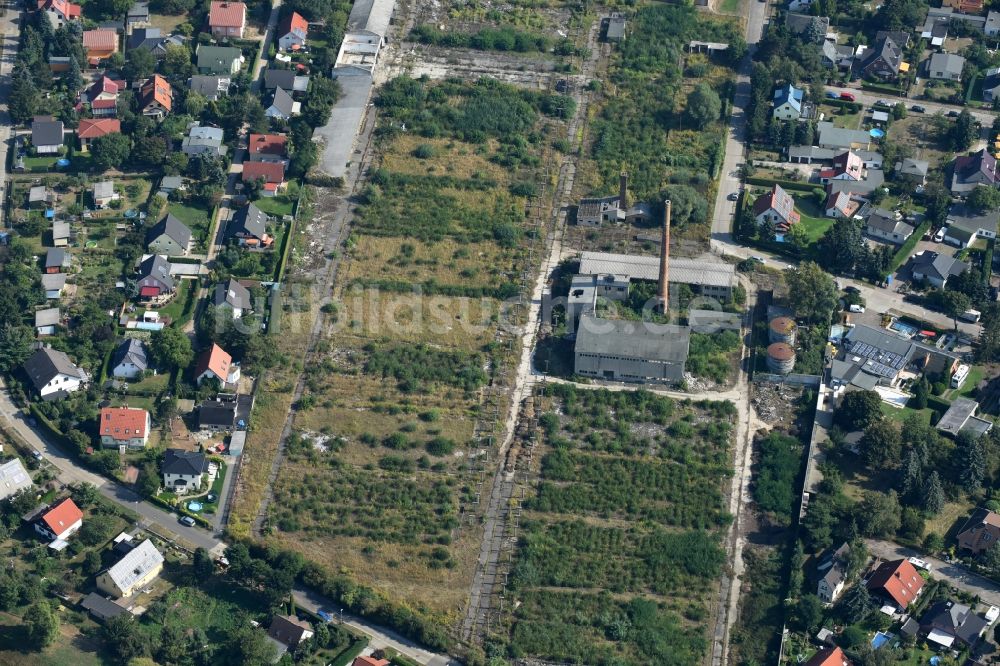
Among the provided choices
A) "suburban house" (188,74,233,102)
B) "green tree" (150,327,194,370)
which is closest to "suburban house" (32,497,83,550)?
"green tree" (150,327,194,370)

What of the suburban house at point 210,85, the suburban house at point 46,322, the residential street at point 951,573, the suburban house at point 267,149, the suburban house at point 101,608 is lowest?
the suburban house at point 101,608

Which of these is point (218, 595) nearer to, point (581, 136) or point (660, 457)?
point (660, 457)

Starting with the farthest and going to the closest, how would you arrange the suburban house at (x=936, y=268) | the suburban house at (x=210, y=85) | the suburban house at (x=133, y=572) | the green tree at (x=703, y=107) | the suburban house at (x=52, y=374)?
the suburban house at (x=210, y=85) → the green tree at (x=703, y=107) → the suburban house at (x=936, y=268) → the suburban house at (x=52, y=374) → the suburban house at (x=133, y=572)

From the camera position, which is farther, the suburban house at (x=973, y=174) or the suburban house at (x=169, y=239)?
the suburban house at (x=973, y=174)

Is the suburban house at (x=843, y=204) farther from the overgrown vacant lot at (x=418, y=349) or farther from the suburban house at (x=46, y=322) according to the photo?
the suburban house at (x=46, y=322)

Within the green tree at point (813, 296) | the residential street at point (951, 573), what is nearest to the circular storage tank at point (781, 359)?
the green tree at point (813, 296)

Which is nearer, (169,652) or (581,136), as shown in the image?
(169,652)

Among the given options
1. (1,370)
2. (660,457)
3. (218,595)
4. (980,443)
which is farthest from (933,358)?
(1,370)

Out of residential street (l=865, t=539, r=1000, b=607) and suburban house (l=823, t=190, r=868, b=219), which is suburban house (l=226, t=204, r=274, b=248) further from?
residential street (l=865, t=539, r=1000, b=607)
